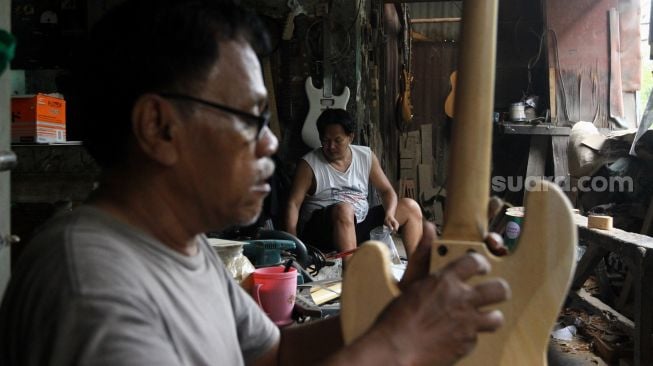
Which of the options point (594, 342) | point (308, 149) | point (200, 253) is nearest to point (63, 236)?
point (200, 253)

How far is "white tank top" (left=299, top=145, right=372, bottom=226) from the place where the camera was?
16.2ft

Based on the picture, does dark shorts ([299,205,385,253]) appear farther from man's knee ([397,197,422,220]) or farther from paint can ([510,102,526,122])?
paint can ([510,102,526,122])

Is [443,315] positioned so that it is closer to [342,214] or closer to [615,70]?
[342,214]

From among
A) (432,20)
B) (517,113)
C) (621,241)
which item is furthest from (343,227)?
(432,20)

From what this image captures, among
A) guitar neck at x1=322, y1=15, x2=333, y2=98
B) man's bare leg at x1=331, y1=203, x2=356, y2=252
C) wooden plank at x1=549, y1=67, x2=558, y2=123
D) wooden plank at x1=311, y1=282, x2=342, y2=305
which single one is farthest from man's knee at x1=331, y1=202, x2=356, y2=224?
wooden plank at x1=549, y1=67, x2=558, y2=123

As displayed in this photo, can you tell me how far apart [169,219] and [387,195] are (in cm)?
407

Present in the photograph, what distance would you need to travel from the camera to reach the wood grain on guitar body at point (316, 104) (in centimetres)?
589

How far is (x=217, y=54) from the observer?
3.48 ft

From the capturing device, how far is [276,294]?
231 centimetres

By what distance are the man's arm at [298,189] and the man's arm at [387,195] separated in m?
0.65

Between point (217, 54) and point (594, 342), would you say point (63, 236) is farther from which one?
point (594, 342)

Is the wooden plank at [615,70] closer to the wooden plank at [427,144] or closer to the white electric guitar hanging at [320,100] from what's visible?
the wooden plank at [427,144]

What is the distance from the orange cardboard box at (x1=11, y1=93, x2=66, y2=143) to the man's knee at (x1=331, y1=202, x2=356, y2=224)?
2205 mm

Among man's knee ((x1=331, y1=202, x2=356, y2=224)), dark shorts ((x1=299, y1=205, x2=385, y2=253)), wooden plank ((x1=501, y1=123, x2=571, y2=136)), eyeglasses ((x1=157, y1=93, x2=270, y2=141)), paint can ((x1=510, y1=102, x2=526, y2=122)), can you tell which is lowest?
dark shorts ((x1=299, y1=205, x2=385, y2=253))
